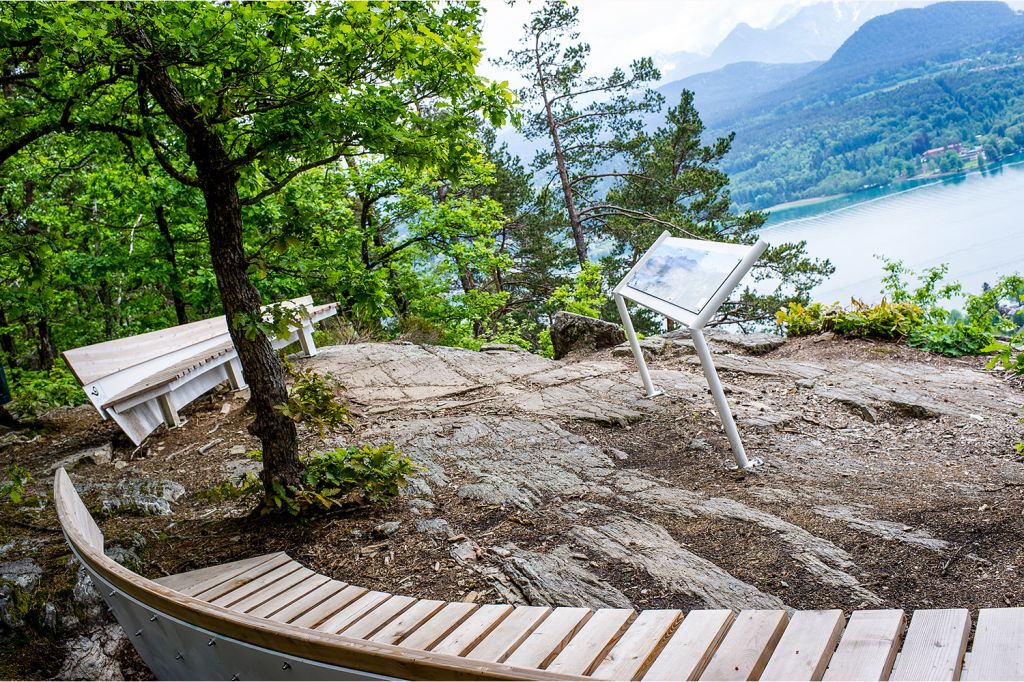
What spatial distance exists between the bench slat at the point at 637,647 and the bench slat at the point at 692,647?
0.16 feet

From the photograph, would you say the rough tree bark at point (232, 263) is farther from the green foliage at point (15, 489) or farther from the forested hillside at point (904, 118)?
the forested hillside at point (904, 118)

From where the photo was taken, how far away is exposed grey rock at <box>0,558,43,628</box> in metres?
3.73

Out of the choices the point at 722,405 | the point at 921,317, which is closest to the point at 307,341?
the point at 722,405

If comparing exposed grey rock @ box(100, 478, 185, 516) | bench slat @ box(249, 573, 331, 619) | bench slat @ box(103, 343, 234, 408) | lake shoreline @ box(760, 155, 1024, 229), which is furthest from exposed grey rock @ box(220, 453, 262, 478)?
lake shoreline @ box(760, 155, 1024, 229)

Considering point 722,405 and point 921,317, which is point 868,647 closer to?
point 722,405

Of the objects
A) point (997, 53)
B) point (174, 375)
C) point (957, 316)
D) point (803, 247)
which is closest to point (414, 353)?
point (174, 375)

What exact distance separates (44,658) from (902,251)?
40.4m

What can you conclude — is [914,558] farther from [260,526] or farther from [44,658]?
[44,658]

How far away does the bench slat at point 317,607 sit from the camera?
9.96 feet

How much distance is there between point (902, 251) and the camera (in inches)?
1384

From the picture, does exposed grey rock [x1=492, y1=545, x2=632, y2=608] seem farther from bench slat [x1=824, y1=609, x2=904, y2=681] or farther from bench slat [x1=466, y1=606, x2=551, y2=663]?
bench slat [x1=824, y1=609, x2=904, y2=681]

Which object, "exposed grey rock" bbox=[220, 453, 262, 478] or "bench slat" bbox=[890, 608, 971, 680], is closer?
"bench slat" bbox=[890, 608, 971, 680]

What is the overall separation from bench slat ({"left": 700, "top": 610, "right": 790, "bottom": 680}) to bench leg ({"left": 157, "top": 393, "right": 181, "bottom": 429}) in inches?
256

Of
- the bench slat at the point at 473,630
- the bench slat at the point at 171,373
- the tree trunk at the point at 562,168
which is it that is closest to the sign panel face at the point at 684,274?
the bench slat at the point at 473,630
